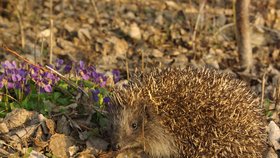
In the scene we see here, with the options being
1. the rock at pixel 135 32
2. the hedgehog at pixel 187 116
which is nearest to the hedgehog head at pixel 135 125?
the hedgehog at pixel 187 116

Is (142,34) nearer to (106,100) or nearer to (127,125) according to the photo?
(106,100)

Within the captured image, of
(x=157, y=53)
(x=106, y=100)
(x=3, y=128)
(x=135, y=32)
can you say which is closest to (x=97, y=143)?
(x=106, y=100)

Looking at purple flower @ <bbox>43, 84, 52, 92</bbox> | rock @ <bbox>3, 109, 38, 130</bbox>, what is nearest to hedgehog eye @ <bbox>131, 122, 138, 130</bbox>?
purple flower @ <bbox>43, 84, 52, 92</bbox>

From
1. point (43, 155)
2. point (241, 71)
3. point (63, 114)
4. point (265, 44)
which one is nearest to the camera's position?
point (43, 155)

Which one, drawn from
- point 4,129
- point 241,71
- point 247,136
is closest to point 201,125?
point 247,136

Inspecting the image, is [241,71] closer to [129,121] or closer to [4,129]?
[129,121]

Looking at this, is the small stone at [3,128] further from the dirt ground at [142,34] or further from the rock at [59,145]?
the dirt ground at [142,34]
